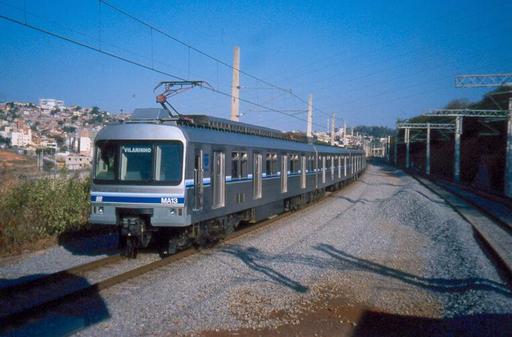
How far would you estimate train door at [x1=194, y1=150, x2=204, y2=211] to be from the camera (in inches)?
419

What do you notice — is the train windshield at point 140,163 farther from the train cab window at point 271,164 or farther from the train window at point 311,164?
the train window at point 311,164

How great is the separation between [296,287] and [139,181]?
12.6ft

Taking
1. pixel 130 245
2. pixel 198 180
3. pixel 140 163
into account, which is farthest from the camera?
pixel 198 180

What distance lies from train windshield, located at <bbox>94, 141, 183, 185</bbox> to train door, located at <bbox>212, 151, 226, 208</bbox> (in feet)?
5.40

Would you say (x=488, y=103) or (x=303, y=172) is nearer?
(x=303, y=172)

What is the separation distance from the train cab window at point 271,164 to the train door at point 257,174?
2.21 ft

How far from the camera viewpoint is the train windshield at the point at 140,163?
33.4 feet

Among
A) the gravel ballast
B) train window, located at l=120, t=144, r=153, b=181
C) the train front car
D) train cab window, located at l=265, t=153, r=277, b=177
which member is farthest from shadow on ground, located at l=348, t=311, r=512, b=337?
train cab window, located at l=265, t=153, r=277, b=177

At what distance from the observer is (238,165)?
13.3m

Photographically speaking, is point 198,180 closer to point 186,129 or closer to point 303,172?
point 186,129

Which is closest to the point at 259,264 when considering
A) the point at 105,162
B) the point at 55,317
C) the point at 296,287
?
the point at 296,287

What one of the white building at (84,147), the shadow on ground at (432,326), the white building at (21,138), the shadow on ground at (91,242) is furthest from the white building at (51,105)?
the shadow on ground at (432,326)

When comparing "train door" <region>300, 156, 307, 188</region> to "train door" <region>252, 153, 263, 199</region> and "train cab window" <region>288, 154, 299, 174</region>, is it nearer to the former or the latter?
"train cab window" <region>288, 154, 299, 174</region>

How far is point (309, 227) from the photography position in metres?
15.8
